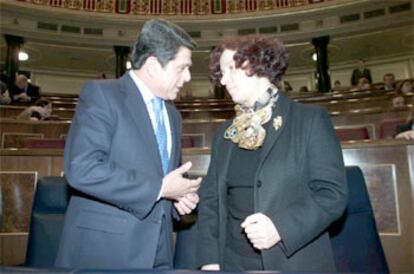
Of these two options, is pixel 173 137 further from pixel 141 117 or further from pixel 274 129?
pixel 274 129

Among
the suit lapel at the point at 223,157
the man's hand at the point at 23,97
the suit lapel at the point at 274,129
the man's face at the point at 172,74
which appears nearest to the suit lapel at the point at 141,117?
the man's face at the point at 172,74

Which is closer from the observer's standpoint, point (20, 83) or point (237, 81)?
point (237, 81)

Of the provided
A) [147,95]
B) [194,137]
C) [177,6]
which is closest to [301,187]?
[147,95]

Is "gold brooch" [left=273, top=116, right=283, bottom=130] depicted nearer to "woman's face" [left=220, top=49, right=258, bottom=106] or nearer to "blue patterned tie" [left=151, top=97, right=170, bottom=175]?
"woman's face" [left=220, top=49, right=258, bottom=106]

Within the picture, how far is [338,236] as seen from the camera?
1474 mm

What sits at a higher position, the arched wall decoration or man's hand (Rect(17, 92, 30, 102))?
the arched wall decoration

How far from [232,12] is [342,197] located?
29.0ft

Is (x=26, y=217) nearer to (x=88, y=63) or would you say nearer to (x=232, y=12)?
(x=232, y=12)

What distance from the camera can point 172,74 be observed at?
4.27 feet

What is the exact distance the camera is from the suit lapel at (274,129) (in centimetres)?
113

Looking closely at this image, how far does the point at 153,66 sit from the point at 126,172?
1.39ft

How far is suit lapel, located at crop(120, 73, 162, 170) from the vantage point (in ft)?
3.84

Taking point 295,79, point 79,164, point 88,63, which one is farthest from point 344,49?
point 79,164

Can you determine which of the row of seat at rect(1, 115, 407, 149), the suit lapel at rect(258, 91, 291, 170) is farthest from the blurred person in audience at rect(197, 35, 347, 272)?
the row of seat at rect(1, 115, 407, 149)
